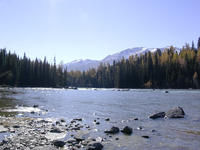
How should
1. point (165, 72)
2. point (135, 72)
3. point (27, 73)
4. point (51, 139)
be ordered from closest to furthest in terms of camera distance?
point (51, 139)
point (27, 73)
point (165, 72)
point (135, 72)

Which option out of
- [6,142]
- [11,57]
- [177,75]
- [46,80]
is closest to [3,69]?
[11,57]

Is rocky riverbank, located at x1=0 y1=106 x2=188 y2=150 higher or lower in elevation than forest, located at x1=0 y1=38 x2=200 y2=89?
lower

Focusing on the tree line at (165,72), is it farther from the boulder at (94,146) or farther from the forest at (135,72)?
the boulder at (94,146)

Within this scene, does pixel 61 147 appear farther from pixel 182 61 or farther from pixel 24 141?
pixel 182 61

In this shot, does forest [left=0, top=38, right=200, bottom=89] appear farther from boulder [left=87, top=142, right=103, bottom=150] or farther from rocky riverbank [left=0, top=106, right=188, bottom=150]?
boulder [left=87, top=142, right=103, bottom=150]

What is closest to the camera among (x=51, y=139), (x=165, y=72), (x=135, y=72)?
(x=51, y=139)

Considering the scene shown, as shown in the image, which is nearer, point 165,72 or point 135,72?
Result: point 165,72

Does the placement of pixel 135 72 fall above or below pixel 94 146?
above

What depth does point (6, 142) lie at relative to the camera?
10820mm

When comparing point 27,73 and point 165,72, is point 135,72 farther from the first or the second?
point 27,73

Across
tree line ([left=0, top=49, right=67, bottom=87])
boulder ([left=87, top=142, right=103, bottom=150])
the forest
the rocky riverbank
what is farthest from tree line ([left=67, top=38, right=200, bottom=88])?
boulder ([left=87, top=142, right=103, bottom=150])

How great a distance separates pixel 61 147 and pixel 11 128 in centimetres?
587

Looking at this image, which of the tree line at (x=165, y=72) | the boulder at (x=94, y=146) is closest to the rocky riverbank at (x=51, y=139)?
the boulder at (x=94, y=146)

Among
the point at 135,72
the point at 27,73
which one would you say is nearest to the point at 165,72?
the point at 135,72
